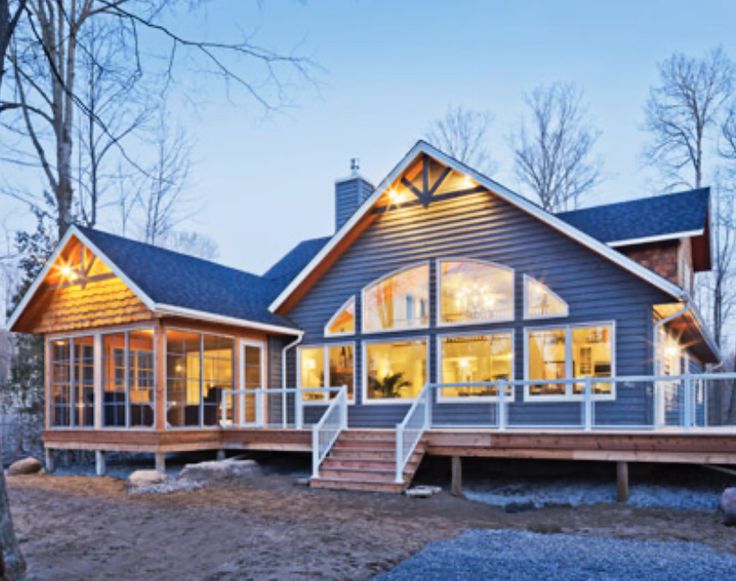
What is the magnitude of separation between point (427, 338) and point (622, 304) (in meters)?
3.82

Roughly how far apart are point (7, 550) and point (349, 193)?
13352 millimetres

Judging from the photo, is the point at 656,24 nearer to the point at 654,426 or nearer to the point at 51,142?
the point at 654,426

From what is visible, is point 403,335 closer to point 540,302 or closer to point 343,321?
point 343,321

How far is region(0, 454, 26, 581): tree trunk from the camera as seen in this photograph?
528cm

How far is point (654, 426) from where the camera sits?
10242mm

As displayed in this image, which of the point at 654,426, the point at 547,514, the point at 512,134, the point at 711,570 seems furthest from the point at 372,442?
the point at 512,134

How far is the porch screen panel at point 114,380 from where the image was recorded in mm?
13148

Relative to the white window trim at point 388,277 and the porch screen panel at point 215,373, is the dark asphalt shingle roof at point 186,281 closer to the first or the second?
the porch screen panel at point 215,373

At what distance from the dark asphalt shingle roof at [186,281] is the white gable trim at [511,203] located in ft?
2.78

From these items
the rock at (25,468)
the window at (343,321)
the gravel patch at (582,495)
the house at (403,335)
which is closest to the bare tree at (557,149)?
the house at (403,335)

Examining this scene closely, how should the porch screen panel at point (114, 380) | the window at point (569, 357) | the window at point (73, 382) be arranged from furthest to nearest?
the window at point (73, 382) < the porch screen panel at point (114, 380) < the window at point (569, 357)

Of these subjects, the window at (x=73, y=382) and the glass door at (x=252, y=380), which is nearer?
the window at (x=73, y=382)

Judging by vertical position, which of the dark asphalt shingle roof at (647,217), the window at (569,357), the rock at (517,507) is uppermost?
the dark asphalt shingle roof at (647,217)

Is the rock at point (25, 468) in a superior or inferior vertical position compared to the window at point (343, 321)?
inferior
